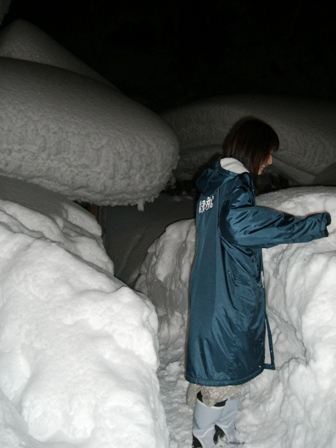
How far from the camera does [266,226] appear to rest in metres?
1.26

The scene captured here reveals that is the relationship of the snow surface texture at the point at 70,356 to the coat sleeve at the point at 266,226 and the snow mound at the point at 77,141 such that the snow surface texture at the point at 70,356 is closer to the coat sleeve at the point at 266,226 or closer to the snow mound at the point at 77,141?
the coat sleeve at the point at 266,226

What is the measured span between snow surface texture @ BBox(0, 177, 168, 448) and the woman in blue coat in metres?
0.24

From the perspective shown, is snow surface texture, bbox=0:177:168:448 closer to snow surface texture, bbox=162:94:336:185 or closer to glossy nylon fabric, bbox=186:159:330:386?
glossy nylon fabric, bbox=186:159:330:386

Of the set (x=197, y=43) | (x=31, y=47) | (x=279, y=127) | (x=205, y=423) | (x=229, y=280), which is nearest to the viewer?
(x=229, y=280)

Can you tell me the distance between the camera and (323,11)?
7.49 meters

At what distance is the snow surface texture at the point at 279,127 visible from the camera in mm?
3629

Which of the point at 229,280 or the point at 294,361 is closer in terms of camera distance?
the point at 229,280

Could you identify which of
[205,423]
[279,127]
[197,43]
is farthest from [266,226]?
[197,43]

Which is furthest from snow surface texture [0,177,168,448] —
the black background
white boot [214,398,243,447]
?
the black background

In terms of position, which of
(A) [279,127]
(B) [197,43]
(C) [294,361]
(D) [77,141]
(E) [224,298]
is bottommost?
(C) [294,361]

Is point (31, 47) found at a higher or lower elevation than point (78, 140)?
higher

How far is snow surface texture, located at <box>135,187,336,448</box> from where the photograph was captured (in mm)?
1350

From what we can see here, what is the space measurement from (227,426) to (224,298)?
64 cm

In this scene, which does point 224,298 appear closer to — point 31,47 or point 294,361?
point 294,361
